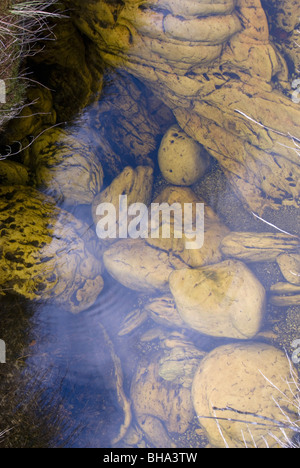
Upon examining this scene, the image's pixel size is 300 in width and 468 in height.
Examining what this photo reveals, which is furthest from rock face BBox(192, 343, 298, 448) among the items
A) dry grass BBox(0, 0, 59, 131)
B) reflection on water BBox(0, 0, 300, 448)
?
dry grass BBox(0, 0, 59, 131)

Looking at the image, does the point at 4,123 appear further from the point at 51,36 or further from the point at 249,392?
the point at 249,392

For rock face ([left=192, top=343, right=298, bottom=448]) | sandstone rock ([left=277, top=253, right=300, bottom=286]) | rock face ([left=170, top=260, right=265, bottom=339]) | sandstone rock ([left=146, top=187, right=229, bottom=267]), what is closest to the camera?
rock face ([left=192, top=343, right=298, bottom=448])

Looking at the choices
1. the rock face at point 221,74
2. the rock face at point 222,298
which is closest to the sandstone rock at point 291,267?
the rock face at point 222,298

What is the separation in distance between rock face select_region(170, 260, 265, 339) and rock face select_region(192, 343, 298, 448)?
0.78ft

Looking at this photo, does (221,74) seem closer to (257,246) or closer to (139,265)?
(257,246)

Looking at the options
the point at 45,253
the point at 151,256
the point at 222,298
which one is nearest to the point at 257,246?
the point at 222,298

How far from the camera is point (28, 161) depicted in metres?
3.36

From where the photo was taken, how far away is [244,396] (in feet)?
9.80

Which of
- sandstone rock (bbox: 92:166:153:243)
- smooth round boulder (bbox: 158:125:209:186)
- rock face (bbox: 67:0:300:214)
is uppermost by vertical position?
rock face (bbox: 67:0:300:214)

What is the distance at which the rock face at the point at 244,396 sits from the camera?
2.94 m

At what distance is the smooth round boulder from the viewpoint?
3.46m

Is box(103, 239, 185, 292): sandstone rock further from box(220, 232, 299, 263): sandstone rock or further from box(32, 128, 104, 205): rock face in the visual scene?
box(32, 128, 104, 205): rock face

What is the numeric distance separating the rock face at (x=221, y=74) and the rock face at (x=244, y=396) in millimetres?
1497
